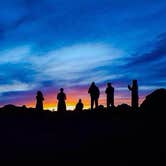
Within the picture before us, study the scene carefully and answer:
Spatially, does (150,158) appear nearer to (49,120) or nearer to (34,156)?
(34,156)

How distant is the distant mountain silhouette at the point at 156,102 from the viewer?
84.6 feet

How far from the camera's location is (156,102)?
2650 cm

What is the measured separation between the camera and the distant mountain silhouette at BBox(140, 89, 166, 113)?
84.6 feet

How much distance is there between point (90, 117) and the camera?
95.2 feet

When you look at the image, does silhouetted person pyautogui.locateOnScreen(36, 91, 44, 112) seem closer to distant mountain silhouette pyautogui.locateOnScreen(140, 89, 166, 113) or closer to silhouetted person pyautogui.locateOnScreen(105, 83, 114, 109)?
silhouetted person pyautogui.locateOnScreen(105, 83, 114, 109)

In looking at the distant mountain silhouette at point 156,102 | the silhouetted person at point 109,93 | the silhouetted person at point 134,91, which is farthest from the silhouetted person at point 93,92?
the distant mountain silhouette at point 156,102

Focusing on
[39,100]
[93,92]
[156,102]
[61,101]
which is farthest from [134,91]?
[39,100]

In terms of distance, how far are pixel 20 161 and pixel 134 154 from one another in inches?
248

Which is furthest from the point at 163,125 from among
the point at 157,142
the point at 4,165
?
the point at 4,165

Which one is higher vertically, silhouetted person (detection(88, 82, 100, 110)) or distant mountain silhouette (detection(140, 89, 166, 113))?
silhouetted person (detection(88, 82, 100, 110))

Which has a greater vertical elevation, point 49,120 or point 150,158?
point 49,120

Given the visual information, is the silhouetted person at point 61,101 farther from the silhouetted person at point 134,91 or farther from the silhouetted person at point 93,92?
the silhouetted person at point 134,91

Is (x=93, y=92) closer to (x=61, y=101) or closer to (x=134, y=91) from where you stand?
(x=61, y=101)

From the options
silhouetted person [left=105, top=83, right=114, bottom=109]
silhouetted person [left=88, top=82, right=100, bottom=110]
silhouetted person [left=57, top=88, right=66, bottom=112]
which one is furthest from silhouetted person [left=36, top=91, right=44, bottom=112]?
silhouetted person [left=105, top=83, right=114, bottom=109]
